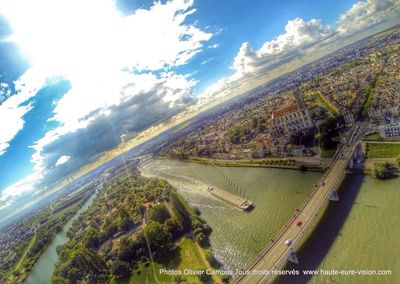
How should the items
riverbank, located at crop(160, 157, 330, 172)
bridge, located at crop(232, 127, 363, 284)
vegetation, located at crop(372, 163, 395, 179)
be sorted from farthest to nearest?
1. riverbank, located at crop(160, 157, 330, 172)
2. vegetation, located at crop(372, 163, 395, 179)
3. bridge, located at crop(232, 127, 363, 284)

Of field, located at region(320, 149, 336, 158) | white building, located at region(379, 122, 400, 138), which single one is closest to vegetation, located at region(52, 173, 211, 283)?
field, located at region(320, 149, 336, 158)

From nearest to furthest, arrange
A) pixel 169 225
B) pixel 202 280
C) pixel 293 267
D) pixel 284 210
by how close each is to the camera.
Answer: pixel 293 267
pixel 202 280
pixel 284 210
pixel 169 225

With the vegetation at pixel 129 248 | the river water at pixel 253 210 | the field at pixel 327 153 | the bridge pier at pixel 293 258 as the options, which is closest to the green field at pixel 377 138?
the field at pixel 327 153

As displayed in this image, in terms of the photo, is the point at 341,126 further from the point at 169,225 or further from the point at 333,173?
the point at 169,225

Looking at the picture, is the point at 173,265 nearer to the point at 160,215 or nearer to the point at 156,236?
the point at 156,236

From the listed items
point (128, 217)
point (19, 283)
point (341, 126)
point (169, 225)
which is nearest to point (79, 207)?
point (19, 283)

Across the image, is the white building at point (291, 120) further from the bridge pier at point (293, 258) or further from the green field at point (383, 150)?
the bridge pier at point (293, 258)

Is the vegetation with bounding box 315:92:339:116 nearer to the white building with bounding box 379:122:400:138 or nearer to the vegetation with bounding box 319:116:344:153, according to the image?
the vegetation with bounding box 319:116:344:153
